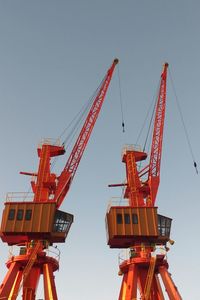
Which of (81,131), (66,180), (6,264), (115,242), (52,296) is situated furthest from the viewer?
(81,131)

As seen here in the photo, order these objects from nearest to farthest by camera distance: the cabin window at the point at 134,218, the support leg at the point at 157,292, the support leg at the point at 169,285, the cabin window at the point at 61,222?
the support leg at the point at 169,285, the support leg at the point at 157,292, the cabin window at the point at 134,218, the cabin window at the point at 61,222

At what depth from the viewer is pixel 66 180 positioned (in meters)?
55.2

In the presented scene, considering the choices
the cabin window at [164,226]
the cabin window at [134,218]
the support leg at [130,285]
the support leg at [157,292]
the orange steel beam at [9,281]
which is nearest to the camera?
the orange steel beam at [9,281]

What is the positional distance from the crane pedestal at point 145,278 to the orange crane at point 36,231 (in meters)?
9.36

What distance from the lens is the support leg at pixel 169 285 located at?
144ft

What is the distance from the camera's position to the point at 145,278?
47.8 metres

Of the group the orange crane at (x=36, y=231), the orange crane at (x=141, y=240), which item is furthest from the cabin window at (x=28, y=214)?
the orange crane at (x=141, y=240)

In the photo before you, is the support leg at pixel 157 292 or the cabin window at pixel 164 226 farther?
the cabin window at pixel 164 226

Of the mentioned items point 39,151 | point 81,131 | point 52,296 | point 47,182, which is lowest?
point 52,296

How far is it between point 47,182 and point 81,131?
13.6 meters

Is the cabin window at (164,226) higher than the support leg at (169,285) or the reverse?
higher

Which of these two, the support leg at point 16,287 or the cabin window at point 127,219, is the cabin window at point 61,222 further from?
the cabin window at point 127,219

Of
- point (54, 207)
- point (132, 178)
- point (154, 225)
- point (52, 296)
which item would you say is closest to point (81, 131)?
point (132, 178)

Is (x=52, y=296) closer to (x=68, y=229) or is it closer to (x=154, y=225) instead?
(x=68, y=229)
